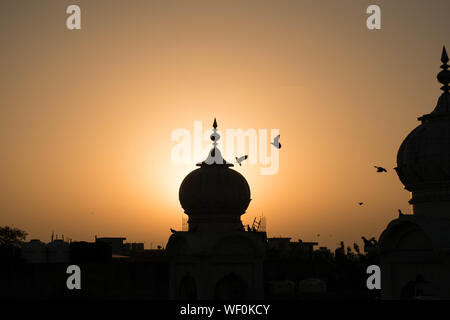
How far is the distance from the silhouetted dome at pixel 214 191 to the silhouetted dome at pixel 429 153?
11630 millimetres

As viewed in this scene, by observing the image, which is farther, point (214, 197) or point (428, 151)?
point (214, 197)

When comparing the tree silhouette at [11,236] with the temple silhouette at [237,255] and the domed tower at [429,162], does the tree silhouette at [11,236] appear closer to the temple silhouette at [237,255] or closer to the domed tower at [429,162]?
the temple silhouette at [237,255]

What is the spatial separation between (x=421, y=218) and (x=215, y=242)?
→ 1249 cm

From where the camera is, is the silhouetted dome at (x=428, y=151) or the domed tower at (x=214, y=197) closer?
the silhouetted dome at (x=428, y=151)

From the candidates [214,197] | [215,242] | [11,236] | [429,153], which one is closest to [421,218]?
[429,153]

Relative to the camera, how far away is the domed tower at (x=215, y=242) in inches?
1502

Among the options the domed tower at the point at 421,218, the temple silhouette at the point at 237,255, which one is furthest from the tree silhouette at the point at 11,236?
the domed tower at the point at 421,218

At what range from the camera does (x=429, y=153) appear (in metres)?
29.3

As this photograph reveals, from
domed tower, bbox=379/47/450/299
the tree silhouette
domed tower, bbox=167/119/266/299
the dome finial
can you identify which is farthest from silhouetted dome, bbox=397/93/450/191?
the tree silhouette

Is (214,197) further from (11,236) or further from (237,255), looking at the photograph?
(11,236)

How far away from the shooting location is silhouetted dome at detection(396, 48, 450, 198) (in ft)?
95.6

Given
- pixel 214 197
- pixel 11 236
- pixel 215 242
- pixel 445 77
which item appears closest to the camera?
pixel 445 77

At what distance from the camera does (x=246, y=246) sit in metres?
38.8

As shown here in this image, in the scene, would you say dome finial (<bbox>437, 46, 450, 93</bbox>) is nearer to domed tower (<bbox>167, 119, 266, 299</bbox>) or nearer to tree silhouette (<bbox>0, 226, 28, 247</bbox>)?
domed tower (<bbox>167, 119, 266, 299</bbox>)
